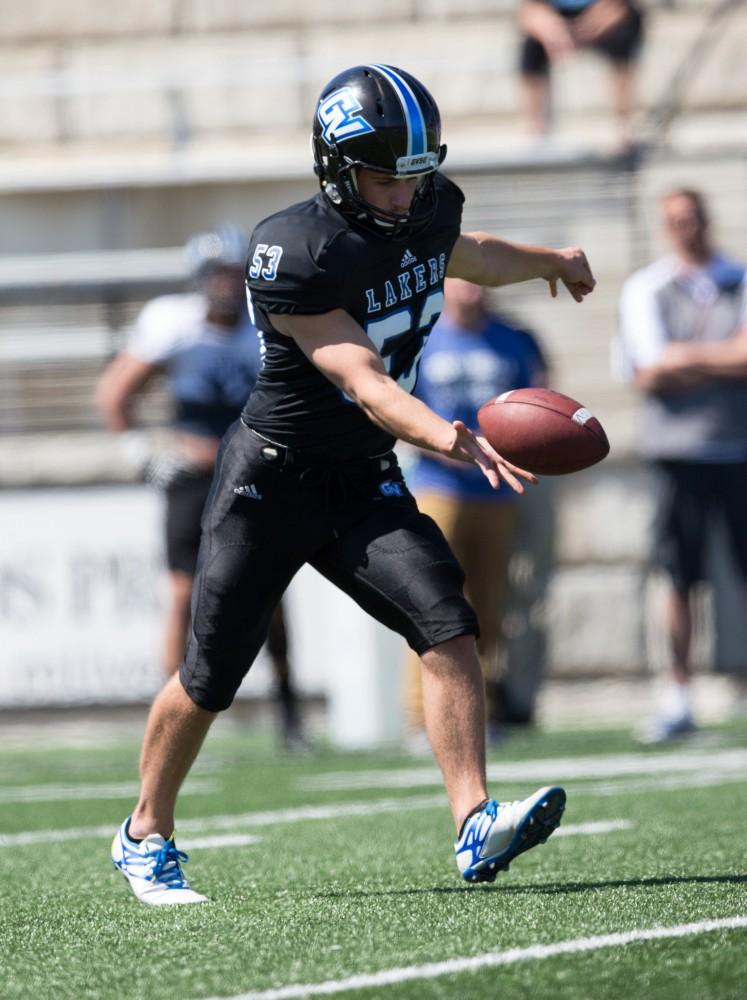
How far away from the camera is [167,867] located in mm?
4012

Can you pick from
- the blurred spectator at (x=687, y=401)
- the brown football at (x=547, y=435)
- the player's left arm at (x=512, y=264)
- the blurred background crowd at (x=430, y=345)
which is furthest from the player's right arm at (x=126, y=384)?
the brown football at (x=547, y=435)

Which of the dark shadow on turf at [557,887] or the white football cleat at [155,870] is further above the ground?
the white football cleat at [155,870]

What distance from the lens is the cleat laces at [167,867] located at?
13.1ft

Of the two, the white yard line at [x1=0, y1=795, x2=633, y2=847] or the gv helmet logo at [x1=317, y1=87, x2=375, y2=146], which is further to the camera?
the white yard line at [x1=0, y1=795, x2=633, y2=847]

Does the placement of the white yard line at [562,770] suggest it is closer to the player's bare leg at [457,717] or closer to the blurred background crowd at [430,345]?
the blurred background crowd at [430,345]

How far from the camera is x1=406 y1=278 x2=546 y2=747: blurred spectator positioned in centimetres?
757

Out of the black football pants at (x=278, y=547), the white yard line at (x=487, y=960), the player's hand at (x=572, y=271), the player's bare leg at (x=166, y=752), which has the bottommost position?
the white yard line at (x=487, y=960)

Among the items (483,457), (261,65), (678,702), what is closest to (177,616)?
(678,702)

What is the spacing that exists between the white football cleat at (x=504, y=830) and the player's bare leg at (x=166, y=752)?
0.64m

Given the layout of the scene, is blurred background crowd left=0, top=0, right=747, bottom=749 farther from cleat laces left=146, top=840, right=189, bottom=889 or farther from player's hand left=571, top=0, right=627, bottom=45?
cleat laces left=146, top=840, right=189, bottom=889

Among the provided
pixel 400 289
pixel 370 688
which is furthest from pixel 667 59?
pixel 400 289

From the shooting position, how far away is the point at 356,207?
12.6ft

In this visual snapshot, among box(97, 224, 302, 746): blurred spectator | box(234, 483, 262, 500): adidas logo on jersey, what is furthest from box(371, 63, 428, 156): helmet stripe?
box(97, 224, 302, 746): blurred spectator

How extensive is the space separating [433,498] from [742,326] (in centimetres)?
143
